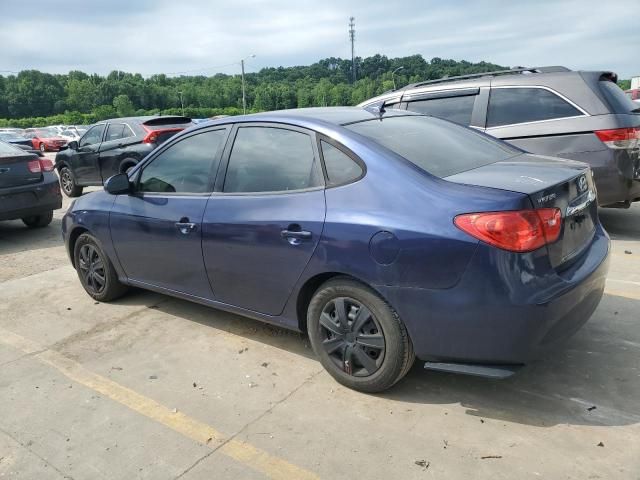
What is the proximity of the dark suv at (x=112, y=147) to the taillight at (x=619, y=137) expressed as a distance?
25.2ft

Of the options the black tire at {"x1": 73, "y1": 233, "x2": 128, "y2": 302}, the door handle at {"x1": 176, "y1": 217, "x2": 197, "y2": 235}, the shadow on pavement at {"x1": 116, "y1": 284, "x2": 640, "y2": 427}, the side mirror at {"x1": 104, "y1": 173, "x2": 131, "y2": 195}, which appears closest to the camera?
the shadow on pavement at {"x1": 116, "y1": 284, "x2": 640, "y2": 427}

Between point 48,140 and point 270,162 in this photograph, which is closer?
point 270,162

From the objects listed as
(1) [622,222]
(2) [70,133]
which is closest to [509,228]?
(1) [622,222]

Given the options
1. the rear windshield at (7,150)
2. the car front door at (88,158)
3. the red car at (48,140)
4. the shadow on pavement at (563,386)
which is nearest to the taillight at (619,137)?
the shadow on pavement at (563,386)

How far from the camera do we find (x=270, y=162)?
3.41 m

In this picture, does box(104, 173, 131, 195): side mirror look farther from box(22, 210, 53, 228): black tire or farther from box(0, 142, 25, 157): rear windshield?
box(22, 210, 53, 228): black tire

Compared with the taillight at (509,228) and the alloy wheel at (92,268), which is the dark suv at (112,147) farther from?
the taillight at (509,228)

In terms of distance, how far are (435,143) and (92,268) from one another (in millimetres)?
3196

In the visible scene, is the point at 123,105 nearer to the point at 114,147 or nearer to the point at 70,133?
the point at 70,133

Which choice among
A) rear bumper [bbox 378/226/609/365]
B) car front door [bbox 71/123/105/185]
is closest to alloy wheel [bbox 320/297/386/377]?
rear bumper [bbox 378/226/609/365]

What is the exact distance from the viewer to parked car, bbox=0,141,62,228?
23.7 feet

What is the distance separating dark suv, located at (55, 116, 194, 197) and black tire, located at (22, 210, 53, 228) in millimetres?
2430

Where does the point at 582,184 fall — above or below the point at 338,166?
below

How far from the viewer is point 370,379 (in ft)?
9.86
